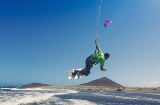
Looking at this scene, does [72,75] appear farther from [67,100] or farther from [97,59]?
[67,100]

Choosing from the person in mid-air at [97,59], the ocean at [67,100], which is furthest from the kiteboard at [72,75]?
the ocean at [67,100]

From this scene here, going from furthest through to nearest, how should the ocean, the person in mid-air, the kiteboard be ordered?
the ocean
the kiteboard
the person in mid-air

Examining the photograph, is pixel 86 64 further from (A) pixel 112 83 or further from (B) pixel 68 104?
(A) pixel 112 83

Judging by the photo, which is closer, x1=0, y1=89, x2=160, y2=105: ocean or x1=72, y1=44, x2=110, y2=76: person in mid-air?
x1=72, y1=44, x2=110, y2=76: person in mid-air

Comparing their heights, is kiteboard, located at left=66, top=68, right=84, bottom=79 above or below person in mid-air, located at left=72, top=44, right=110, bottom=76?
below

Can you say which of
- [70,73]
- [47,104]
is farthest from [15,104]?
[70,73]

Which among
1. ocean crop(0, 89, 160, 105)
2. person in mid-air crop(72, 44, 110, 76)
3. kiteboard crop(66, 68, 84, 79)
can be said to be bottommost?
ocean crop(0, 89, 160, 105)

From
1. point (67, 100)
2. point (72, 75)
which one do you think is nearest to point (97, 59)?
point (72, 75)

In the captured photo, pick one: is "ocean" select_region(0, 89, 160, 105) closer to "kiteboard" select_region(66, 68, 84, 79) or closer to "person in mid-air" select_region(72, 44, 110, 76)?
"kiteboard" select_region(66, 68, 84, 79)

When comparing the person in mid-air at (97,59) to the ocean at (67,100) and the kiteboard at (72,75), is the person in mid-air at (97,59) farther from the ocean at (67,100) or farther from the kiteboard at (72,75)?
the ocean at (67,100)

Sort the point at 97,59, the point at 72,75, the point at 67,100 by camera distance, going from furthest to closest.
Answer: the point at 67,100 → the point at 72,75 → the point at 97,59

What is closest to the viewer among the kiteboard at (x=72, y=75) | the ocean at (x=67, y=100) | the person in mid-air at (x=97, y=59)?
the person in mid-air at (x=97, y=59)

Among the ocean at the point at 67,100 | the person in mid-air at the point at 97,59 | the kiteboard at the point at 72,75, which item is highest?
the person in mid-air at the point at 97,59

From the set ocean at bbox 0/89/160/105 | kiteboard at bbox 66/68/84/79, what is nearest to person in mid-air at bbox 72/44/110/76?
kiteboard at bbox 66/68/84/79
